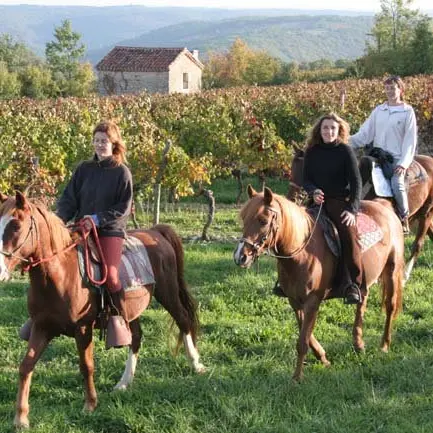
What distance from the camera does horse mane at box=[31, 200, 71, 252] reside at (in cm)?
510

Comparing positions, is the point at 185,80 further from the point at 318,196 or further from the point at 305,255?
the point at 305,255

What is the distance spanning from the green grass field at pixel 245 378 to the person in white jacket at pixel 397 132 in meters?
1.36

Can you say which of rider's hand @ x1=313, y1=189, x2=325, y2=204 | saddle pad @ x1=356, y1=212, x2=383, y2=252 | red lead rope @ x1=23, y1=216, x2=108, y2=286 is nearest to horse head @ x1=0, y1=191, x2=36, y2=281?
red lead rope @ x1=23, y1=216, x2=108, y2=286

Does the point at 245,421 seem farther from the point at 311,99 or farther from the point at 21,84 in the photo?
the point at 21,84

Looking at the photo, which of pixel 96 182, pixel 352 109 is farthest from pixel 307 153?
pixel 352 109

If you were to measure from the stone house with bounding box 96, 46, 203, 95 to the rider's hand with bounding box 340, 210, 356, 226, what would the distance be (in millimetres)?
58724

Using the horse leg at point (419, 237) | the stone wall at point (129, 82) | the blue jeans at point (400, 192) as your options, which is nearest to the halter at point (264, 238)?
the blue jeans at point (400, 192)

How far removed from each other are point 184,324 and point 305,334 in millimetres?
1184

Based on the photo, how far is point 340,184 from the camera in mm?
6664

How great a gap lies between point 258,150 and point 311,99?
5.22 meters

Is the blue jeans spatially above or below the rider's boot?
above

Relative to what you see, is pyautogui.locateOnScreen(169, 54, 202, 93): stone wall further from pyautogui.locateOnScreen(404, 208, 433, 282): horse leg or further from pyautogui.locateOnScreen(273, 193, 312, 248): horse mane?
pyautogui.locateOnScreen(273, 193, 312, 248): horse mane

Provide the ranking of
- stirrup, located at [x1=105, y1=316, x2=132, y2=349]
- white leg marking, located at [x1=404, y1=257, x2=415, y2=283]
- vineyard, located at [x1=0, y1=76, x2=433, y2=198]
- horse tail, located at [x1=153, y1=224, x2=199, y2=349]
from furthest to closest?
vineyard, located at [x1=0, y1=76, x2=433, y2=198] → white leg marking, located at [x1=404, y1=257, x2=415, y2=283] → horse tail, located at [x1=153, y1=224, x2=199, y2=349] → stirrup, located at [x1=105, y1=316, x2=132, y2=349]

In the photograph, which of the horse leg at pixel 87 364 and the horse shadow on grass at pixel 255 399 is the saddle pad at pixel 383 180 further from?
the horse leg at pixel 87 364
